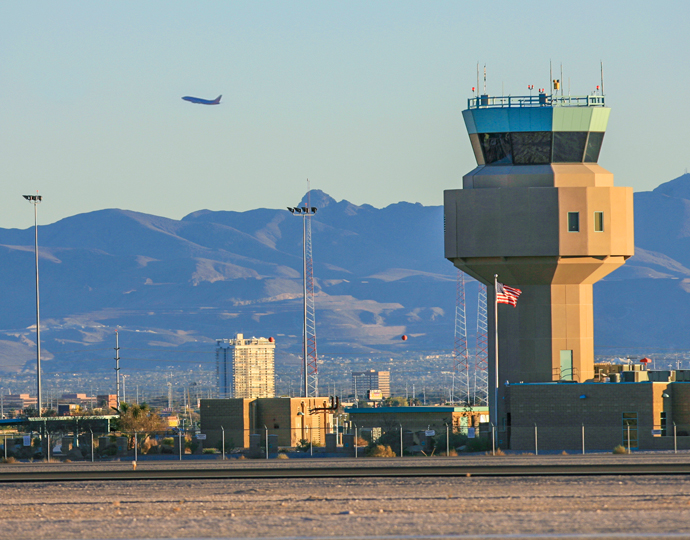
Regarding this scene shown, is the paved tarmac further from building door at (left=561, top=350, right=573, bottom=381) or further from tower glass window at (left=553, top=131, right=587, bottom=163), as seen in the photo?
tower glass window at (left=553, top=131, right=587, bottom=163)

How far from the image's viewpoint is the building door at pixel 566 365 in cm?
7038

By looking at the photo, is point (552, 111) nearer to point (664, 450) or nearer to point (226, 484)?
point (664, 450)

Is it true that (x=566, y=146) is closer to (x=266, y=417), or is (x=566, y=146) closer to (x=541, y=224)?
(x=541, y=224)

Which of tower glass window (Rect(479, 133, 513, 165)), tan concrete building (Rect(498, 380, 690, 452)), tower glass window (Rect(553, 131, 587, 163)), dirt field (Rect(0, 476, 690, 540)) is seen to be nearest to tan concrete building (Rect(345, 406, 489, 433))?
tower glass window (Rect(479, 133, 513, 165))

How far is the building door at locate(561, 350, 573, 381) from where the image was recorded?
70.4 m

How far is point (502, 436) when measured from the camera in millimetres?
63844

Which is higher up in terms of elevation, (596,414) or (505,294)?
(505,294)

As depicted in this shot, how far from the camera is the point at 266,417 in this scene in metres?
83.3

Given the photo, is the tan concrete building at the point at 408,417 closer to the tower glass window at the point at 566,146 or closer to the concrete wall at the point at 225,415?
the concrete wall at the point at 225,415

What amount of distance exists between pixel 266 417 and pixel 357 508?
5133cm

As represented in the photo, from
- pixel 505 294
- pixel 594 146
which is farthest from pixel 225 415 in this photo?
pixel 594 146

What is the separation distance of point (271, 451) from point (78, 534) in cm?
3464

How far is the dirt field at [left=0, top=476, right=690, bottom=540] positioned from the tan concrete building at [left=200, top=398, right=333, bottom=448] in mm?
39357

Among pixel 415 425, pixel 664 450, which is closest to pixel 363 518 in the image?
pixel 664 450
